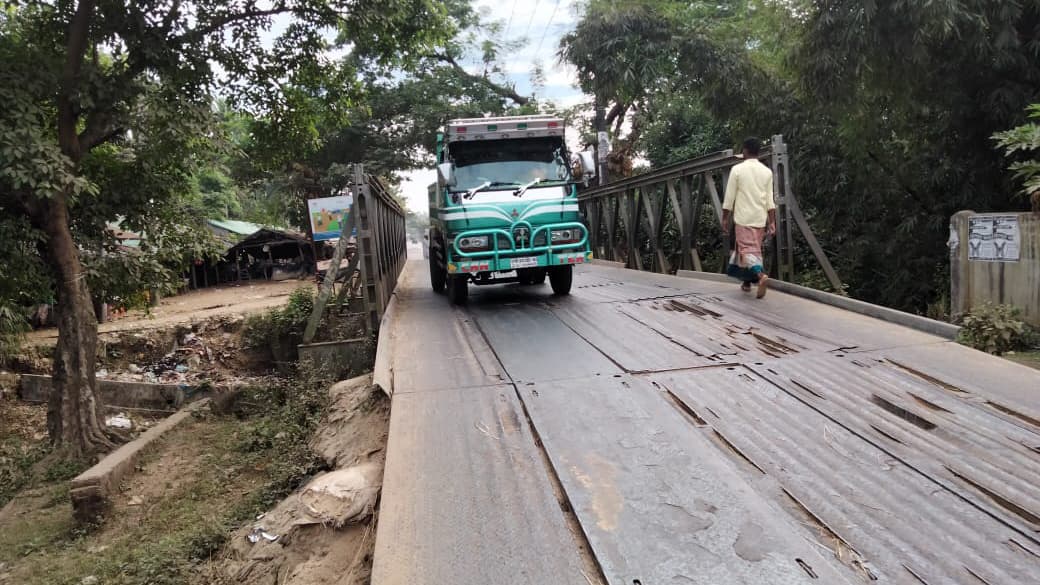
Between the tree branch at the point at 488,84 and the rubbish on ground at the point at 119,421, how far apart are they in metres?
16.4

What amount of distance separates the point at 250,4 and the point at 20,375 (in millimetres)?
8462

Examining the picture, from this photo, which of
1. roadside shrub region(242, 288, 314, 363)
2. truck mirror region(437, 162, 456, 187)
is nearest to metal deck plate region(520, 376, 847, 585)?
truck mirror region(437, 162, 456, 187)

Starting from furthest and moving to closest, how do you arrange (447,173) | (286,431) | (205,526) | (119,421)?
(119,421), (447,173), (286,431), (205,526)

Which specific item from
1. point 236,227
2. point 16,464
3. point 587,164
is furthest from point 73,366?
point 236,227

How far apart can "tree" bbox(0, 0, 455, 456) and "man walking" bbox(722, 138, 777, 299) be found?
4.23 metres

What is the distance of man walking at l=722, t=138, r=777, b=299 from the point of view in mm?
7492

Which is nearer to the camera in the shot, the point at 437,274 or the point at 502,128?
the point at 502,128

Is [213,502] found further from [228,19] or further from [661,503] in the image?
[228,19]

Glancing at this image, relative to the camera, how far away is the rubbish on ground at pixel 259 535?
390 centimetres

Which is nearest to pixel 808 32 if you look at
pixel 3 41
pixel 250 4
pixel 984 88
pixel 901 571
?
pixel 984 88

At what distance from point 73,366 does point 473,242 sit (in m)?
4.92

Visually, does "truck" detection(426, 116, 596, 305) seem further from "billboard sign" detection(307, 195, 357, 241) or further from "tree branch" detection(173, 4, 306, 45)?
"billboard sign" detection(307, 195, 357, 241)

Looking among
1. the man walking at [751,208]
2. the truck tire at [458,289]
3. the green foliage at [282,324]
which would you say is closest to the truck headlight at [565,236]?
the truck tire at [458,289]

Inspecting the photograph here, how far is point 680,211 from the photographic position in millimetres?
10703
